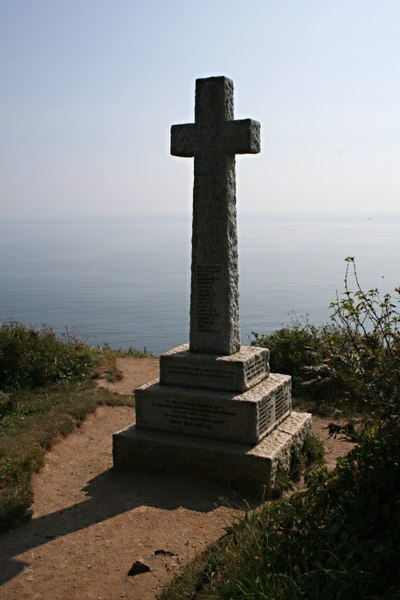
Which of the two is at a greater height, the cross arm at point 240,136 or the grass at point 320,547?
the cross arm at point 240,136

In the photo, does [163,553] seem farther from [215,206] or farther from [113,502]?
[215,206]

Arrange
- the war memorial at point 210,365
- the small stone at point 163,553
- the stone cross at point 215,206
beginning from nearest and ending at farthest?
the small stone at point 163,553, the war memorial at point 210,365, the stone cross at point 215,206

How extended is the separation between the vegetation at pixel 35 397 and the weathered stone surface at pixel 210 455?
1.13 meters

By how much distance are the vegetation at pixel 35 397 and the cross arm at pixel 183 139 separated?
397 cm

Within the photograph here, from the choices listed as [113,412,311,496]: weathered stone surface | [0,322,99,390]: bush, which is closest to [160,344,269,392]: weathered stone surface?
[113,412,311,496]: weathered stone surface

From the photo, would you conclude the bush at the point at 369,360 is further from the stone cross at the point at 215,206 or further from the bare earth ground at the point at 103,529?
the stone cross at the point at 215,206

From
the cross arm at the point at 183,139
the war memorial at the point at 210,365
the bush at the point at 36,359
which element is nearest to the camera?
the war memorial at the point at 210,365

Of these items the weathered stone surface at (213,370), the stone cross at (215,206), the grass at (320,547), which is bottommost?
the grass at (320,547)

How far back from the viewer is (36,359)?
10.9m

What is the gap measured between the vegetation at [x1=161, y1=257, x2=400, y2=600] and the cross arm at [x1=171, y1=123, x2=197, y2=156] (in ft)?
10.6

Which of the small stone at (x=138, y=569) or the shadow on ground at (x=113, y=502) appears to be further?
the shadow on ground at (x=113, y=502)

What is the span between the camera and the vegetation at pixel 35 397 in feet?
21.4

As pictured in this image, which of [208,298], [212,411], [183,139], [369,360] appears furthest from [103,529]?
[183,139]

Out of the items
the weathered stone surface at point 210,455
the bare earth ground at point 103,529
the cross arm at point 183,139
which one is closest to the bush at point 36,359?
the bare earth ground at point 103,529
